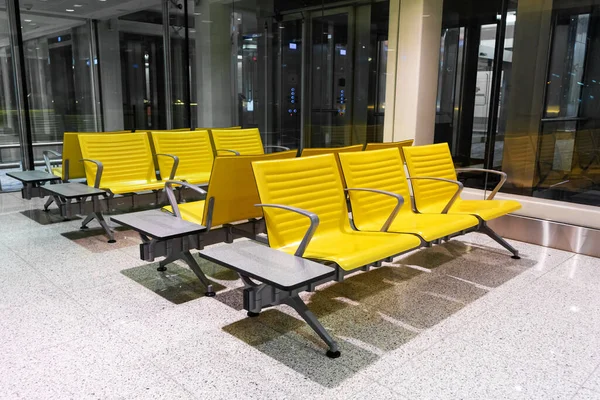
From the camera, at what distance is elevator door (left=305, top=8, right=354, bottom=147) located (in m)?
7.86

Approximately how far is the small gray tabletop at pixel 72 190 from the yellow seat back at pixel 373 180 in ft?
7.71

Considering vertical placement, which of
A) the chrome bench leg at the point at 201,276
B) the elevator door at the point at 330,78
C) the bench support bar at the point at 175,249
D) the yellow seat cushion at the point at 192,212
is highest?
the elevator door at the point at 330,78

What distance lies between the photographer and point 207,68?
28.0 feet

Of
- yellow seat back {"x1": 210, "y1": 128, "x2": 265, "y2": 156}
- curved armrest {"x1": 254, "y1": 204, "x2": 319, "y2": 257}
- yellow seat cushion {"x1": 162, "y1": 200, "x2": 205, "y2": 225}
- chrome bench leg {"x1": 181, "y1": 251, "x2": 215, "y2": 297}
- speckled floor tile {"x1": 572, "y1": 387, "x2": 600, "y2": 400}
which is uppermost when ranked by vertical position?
yellow seat back {"x1": 210, "y1": 128, "x2": 265, "y2": 156}

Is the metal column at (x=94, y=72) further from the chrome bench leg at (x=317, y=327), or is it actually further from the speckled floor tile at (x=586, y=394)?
the speckled floor tile at (x=586, y=394)

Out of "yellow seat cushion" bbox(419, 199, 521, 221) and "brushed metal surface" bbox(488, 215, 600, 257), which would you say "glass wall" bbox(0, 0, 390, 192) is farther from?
"yellow seat cushion" bbox(419, 199, 521, 221)

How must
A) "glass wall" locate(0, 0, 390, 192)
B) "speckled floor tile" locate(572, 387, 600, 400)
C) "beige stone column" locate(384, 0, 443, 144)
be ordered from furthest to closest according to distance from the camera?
1. "glass wall" locate(0, 0, 390, 192)
2. "beige stone column" locate(384, 0, 443, 144)
3. "speckled floor tile" locate(572, 387, 600, 400)

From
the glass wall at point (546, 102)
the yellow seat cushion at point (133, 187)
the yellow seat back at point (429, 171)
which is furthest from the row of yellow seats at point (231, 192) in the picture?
the glass wall at point (546, 102)

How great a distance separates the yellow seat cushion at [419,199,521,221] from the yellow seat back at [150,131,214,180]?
2452mm

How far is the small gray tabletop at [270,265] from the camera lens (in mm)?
2104

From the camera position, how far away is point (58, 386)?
2.08 metres

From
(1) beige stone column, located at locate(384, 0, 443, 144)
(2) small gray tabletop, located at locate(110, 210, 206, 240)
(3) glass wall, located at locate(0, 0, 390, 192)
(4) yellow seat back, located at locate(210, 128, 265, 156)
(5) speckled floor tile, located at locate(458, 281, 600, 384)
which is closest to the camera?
(5) speckled floor tile, located at locate(458, 281, 600, 384)

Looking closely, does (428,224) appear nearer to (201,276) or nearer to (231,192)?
(231,192)

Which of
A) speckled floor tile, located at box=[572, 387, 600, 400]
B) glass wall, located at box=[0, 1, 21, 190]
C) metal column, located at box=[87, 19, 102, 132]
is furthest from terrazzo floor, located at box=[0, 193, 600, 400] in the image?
metal column, located at box=[87, 19, 102, 132]
